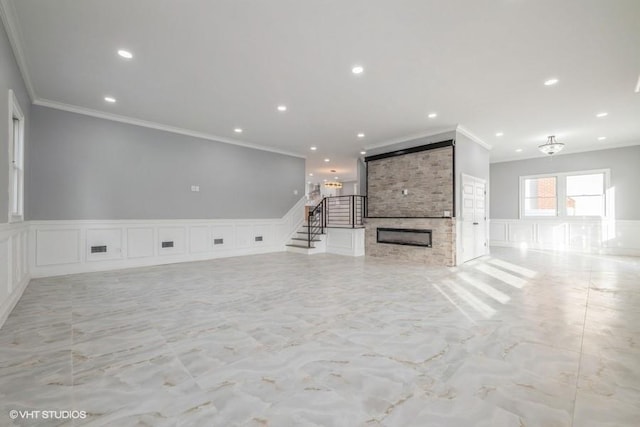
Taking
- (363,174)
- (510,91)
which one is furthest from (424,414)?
(363,174)

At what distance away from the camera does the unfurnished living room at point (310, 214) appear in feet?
6.18

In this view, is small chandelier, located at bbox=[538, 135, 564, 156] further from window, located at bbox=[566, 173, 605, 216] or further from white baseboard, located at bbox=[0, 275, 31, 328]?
white baseboard, located at bbox=[0, 275, 31, 328]

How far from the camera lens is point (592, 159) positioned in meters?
8.99

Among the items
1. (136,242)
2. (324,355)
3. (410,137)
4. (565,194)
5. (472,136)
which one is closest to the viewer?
(324,355)

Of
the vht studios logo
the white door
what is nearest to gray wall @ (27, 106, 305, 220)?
the vht studios logo

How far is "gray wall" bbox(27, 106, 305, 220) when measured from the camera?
5371 millimetres

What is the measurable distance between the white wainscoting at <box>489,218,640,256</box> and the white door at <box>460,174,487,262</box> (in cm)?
323

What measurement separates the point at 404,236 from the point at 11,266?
719 cm

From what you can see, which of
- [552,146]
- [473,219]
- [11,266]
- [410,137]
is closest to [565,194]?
[552,146]

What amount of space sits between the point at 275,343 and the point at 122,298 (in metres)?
2.65

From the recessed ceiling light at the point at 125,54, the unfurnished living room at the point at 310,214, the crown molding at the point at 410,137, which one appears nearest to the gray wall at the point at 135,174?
the unfurnished living room at the point at 310,214

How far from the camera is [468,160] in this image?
7.27m

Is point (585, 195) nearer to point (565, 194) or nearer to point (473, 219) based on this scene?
point (565, 194)

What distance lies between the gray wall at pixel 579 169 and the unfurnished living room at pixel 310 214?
0.32 feet
